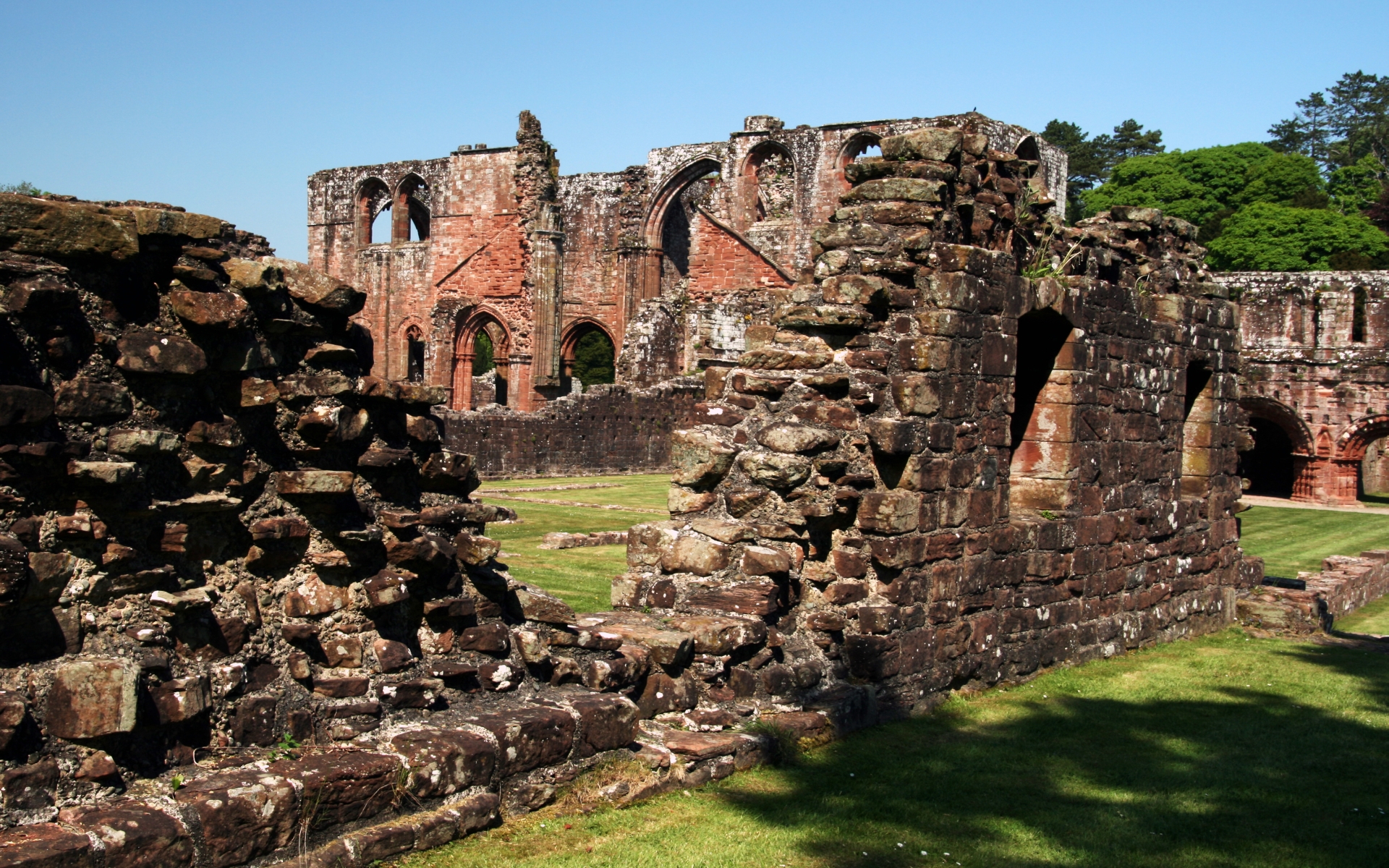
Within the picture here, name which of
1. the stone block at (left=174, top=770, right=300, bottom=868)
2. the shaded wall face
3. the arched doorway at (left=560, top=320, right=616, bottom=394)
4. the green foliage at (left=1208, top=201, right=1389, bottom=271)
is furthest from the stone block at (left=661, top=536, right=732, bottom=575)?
the arched doorway at (left=560, top=320, right=616, bottom=394)

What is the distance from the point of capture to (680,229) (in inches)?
1388

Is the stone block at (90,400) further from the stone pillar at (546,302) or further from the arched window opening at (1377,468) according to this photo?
the arched window opening at (1377,468)

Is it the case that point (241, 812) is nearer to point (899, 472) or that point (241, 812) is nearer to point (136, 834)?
point (136, 834)

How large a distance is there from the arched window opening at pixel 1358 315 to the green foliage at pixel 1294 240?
45.8ft

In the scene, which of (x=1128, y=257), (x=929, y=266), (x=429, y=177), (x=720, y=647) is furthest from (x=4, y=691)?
(x=429, y=177)

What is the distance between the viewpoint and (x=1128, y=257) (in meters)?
8.85

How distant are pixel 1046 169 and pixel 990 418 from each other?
27.1 metres

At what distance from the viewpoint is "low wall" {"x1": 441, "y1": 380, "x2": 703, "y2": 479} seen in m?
23.1

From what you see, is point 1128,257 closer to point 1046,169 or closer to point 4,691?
point 4,691

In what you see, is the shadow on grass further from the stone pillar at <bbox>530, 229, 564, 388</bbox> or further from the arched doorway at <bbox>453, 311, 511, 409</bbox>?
the stone pillar at <bbox>530, 229, 564, 388</bbox>

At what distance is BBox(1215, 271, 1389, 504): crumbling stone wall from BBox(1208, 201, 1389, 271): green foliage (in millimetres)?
13676

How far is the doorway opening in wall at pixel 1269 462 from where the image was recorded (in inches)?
1139

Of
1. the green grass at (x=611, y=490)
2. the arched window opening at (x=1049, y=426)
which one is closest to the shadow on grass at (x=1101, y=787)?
the arched window opening at (x=1049, y=426)

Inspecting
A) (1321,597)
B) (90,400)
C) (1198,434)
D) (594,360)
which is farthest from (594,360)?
(90,400)
